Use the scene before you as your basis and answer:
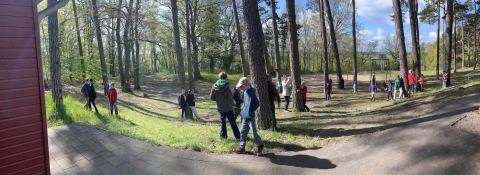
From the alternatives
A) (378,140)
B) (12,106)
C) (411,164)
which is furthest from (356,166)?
(12,106)

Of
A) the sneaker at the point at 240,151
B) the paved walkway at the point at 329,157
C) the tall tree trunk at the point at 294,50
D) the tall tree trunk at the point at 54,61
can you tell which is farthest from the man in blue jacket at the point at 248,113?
the tall tree trunk at the point at 54,61

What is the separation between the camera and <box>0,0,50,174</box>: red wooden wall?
11.8ft

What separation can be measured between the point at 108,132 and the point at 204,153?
306cm

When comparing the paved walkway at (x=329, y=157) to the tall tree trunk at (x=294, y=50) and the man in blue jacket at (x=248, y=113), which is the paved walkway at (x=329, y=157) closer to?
the man in blue jacket at (x=248, y=113)

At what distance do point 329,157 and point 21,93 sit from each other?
4777 mm

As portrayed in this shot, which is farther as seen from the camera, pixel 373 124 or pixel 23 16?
pixel 373 124

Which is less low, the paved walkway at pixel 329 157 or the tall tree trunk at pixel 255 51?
the tall tree trunk at pixel 255 51

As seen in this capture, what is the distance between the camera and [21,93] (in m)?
3.76

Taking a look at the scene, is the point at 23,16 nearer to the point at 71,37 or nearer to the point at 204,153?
the point at 204,153

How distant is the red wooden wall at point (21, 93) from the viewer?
3.61 m

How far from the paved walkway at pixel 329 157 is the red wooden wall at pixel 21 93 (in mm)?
1128

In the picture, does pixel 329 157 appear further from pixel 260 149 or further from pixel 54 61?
pixel 54 61

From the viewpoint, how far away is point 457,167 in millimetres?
3758

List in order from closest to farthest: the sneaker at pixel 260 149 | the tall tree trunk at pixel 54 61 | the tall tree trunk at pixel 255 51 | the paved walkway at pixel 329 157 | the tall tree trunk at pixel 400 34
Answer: the paved walkway at pixel 329 157 → the sneaker at pixel 260 149 → the tall tree trunk at pixel 255 51 → the tall tree trunk at pixel 54 61 → the tall tree trunk at pixel 400 34
